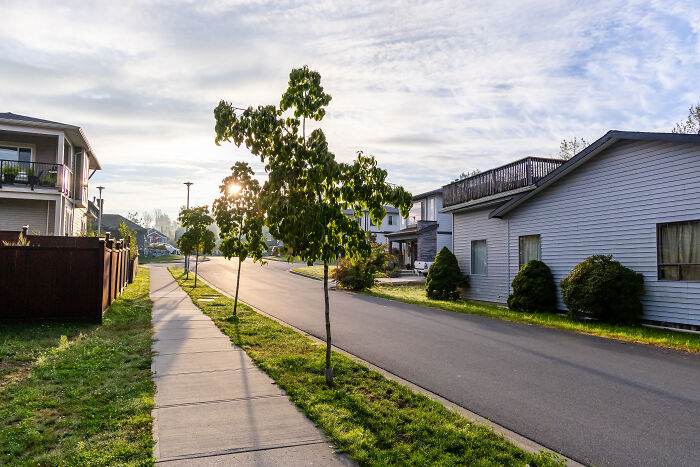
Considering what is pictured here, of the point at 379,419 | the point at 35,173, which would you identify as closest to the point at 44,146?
the point at 35,173

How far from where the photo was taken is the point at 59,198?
2058 cm

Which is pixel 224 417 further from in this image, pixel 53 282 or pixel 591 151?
pixel 591 151

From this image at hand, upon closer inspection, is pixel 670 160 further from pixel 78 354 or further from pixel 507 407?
pixel 78 354

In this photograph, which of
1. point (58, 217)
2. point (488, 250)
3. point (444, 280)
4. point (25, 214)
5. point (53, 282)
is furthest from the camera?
point (25, 214)

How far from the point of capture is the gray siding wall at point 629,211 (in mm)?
11375

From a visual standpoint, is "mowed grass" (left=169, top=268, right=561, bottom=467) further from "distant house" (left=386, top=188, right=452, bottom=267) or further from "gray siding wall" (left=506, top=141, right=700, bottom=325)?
"distant house" (left=386, top=188, right=452, bottom=267)

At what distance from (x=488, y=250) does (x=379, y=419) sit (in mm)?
14954

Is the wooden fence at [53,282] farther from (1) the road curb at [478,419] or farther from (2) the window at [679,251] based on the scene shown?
(2) the window at [679,251]

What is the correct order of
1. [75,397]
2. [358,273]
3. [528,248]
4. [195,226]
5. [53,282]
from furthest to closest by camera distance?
[358,273]
[195,226]
[528,248]
[53,282]
[75,397]

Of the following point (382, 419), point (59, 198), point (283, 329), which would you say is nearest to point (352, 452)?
point (382, 419)

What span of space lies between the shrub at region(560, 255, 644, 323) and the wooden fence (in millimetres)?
11678

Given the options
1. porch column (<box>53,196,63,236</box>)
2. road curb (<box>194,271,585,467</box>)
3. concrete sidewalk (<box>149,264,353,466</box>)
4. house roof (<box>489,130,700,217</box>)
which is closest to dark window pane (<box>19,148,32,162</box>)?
porch column (<box>53,196,63,236</box>)

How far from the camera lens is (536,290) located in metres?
15.0

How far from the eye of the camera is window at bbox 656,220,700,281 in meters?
11.2
